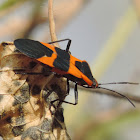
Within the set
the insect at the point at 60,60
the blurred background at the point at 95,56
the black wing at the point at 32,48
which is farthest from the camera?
the blurred background at the point at 95,56

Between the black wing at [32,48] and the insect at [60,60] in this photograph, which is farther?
the insect at [60,60]

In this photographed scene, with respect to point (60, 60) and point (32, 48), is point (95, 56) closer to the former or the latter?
point (60, 60)

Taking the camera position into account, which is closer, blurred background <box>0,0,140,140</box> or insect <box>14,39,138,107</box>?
insect <box>14,39,138,107</box>

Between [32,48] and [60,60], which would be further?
[60,60]

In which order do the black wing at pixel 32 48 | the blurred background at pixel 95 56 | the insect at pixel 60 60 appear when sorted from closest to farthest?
the black wing at pixel 32 48 < the insect at pixel 60 60 < the blurred background at pixel 95 56

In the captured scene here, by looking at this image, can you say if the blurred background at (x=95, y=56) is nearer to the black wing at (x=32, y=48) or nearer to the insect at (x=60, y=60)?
the insect at (x=60, y=60)

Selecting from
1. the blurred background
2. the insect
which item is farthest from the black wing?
the blurred background

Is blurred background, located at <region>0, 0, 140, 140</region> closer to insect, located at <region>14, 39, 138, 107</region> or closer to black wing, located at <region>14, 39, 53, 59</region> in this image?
insect, located at <region>14, 39, 138, 107</region>

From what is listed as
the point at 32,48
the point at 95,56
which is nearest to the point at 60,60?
the point at 32,48

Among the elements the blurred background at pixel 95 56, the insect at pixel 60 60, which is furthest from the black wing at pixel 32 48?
the blurred background at pixel 95 56
